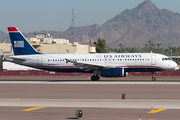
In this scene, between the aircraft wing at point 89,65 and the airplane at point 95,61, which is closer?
the aircraft wing at point 89,65

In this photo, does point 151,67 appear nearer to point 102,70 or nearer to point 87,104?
point 102,70

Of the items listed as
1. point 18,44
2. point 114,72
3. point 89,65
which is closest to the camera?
point 114,72

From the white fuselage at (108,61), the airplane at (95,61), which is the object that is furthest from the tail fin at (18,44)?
the white fuselage at (108,61)

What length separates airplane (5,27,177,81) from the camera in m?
45.5

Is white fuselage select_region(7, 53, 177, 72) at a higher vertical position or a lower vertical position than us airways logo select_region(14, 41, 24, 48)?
lower

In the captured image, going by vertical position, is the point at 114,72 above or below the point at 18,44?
below

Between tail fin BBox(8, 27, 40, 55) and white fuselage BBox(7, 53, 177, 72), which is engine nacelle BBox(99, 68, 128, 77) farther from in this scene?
tail fin BBox(8, 27, 40, 55)

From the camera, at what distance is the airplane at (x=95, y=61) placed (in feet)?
149

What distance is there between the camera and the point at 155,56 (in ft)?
151

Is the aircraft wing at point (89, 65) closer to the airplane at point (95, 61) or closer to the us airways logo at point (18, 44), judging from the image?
the airplane at point (95, 61)

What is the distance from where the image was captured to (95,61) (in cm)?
4703

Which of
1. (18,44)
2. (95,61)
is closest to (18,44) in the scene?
(18,44)

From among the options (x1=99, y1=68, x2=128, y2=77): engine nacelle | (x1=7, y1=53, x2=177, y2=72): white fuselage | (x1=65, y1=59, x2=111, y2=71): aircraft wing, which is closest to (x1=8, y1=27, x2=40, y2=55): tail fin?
(x1=7, y1=53, x2=177, y2=72): white fuselage

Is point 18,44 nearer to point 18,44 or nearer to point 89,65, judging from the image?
point 18,44
